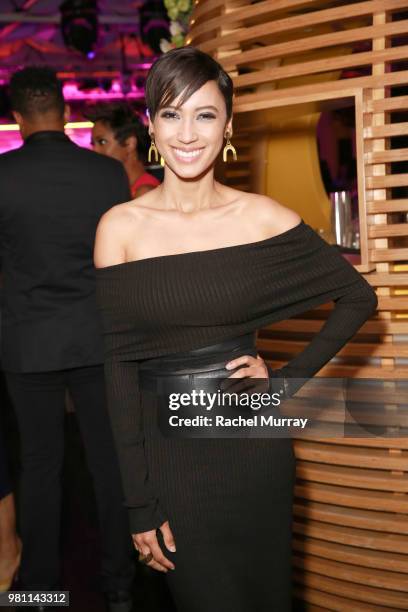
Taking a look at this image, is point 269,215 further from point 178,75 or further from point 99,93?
point 99,93

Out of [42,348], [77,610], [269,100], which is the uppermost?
[269,100]

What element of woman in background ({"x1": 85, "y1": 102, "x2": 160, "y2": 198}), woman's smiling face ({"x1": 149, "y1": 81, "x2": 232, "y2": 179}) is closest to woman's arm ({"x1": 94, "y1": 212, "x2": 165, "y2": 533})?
woman's smiling face ({"x1": 149, "y1": 81, "x2": 232, "y2": 179})

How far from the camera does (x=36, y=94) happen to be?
10.6 ft

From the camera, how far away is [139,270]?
6.27 ft

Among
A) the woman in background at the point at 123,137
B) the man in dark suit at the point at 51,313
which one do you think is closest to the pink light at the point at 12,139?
the woman in background at the point at 123,137

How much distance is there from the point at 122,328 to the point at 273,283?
1.23 ft

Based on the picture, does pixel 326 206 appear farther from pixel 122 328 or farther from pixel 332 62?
pixel 122 328

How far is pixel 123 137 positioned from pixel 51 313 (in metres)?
→ 1.55

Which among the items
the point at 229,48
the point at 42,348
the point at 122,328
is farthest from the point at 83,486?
the point at 122,328

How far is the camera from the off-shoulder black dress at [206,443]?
1909 millimetres

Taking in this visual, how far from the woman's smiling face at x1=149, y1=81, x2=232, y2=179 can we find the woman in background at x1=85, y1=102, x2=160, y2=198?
2.46 m

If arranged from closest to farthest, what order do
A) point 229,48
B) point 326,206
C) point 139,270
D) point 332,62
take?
1. point 139,270
2. point 332,62
3. point 229,48
4. point 326,206

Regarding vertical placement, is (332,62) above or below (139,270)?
above

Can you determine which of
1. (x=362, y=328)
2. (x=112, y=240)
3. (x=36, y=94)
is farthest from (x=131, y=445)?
(x=36, y=94)
